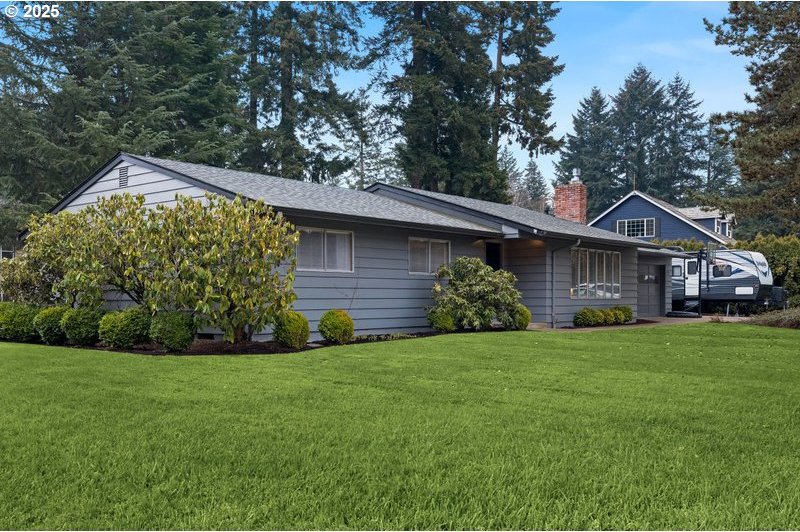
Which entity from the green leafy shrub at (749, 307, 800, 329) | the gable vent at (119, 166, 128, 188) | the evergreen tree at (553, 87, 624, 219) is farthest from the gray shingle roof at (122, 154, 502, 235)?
the evergreen tree at (553, 87, 624, 219)

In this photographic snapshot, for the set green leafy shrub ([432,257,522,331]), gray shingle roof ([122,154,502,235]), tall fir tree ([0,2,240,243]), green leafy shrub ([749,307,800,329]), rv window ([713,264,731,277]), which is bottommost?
green leafy shrub ([749,307,800,329])

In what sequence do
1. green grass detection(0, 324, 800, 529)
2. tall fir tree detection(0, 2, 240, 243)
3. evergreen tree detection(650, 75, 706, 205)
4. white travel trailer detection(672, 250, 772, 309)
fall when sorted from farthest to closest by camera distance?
evergreen tree detection(650, 75, 706, 205), tall fir tree detection(0, 2, 240, 243), white travel trailer detection(672, 250, 772, 309), green grass detection(0, 324, 800, 529)

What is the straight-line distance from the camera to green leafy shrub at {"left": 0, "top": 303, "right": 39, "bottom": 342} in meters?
12.3

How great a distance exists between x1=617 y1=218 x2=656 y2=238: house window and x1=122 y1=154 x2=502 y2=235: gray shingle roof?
→ 70.9ft

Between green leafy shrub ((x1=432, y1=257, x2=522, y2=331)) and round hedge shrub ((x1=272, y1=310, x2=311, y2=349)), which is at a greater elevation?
green leafy shrub ((x1=432, y1=257, x2=522, y2=331))

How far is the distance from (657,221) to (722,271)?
11.7 metres

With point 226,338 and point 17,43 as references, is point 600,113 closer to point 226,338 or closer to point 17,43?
point 17,43

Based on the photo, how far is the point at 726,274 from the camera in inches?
942

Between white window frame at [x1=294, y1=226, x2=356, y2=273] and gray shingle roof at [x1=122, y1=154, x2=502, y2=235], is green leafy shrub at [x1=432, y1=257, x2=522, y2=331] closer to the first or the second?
gray shingle roof at [x1=122, y1=154, x2=502, y2=235]

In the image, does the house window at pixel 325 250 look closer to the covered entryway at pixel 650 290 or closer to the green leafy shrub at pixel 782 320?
the green leafy shrub at pixel 782 320

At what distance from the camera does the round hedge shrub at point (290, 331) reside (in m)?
11.1

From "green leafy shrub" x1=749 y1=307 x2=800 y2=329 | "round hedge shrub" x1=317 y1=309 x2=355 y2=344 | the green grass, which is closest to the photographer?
the green grass

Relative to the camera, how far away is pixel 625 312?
20.0 m

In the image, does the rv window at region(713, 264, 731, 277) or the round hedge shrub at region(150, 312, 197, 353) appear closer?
the round hedge shrub at region(150, 312, 197, 353)
